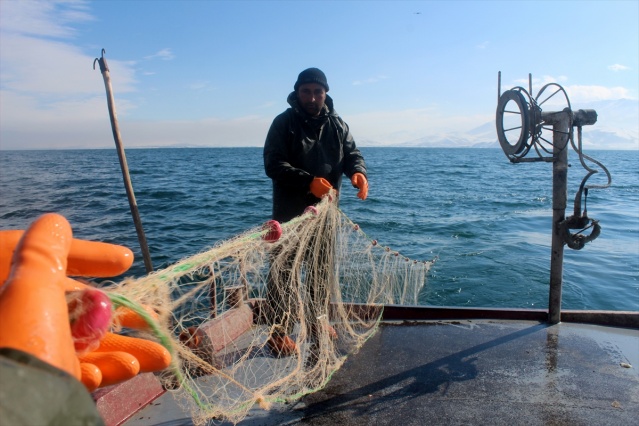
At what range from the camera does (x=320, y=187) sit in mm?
3684

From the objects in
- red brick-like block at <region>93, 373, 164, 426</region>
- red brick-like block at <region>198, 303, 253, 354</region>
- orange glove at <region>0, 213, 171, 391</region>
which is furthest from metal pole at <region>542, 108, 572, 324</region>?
orange glove at <region>0, 213, 171, 391</region>

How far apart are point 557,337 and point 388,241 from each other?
8.80 meters

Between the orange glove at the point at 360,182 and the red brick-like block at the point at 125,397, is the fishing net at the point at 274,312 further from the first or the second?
the orange glove at the point at 360,182

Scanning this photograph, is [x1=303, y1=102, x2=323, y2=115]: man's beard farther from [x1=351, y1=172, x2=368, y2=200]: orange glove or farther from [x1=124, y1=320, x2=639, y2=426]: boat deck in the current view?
[x1=124, y1=320, x2=639, y2=426]: boat deck

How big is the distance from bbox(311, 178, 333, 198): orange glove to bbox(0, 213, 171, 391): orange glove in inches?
86.0

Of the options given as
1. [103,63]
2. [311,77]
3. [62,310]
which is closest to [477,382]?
[311,77]

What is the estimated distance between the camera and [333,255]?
4.08 meters

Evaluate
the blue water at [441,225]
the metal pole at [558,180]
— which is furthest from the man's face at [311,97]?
the blue water at [441,225]

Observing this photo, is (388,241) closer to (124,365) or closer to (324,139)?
(324,139)

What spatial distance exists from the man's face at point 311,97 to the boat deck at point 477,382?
1952mm

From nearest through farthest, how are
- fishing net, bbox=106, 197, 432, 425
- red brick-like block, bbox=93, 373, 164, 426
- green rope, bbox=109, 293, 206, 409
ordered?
1. green rope, bbox=109, 293, 206, 409
2. fishing net, bbox=106, 197, 432, 425
3. red brick-like block, bbox=93, 373, 164, 426

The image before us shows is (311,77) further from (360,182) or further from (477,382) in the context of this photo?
(477,382)

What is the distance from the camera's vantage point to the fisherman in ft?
12.2

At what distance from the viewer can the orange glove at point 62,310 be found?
969mm
